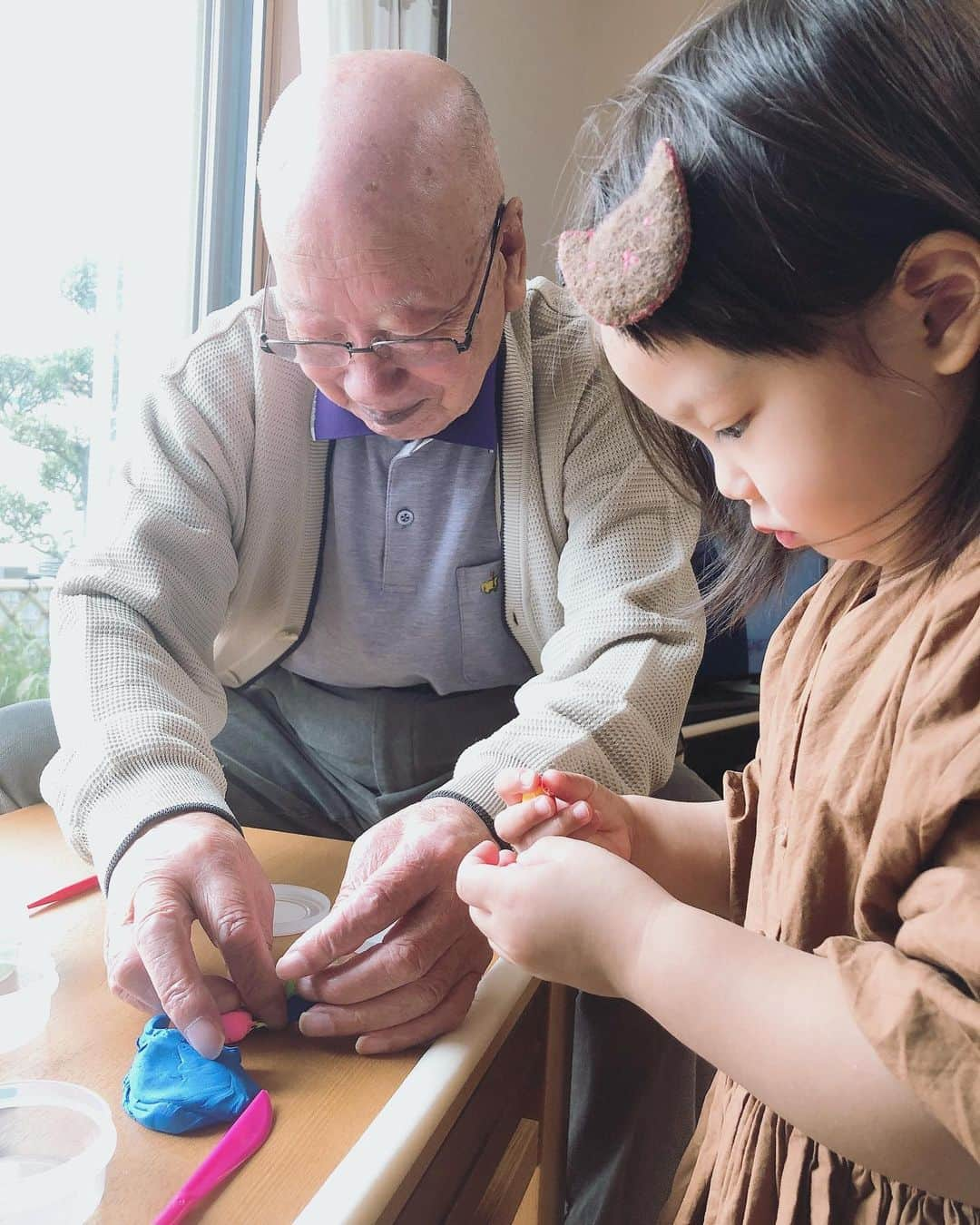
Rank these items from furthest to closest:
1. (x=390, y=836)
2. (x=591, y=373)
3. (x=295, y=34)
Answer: (x=295, y=34), (x=591, y=373), (x=390, y=836)

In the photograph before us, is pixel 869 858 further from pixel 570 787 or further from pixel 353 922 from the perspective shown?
pixel 353 922

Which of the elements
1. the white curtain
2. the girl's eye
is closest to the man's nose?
the girl's eye

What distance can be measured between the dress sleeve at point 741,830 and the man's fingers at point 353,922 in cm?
26

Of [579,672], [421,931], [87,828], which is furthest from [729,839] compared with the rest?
[87,828]

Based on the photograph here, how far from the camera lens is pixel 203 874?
33.8 inches

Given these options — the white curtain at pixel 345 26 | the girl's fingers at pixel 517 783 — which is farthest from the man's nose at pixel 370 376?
the white curtain at pixel 345 26

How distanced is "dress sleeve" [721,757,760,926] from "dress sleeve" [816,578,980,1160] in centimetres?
24

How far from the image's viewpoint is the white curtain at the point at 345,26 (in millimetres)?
1927

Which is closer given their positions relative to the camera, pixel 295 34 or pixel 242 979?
pixel 242 979

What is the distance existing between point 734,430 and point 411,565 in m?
0.82

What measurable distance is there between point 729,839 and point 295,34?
6.31 feet

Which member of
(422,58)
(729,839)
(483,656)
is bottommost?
(483,656)

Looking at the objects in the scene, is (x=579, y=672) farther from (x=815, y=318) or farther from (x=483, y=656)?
(x=815, y=318)

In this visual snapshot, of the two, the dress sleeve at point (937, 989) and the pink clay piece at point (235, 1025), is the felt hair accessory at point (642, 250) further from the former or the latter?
the pink clay piece at point (235, 1025)
